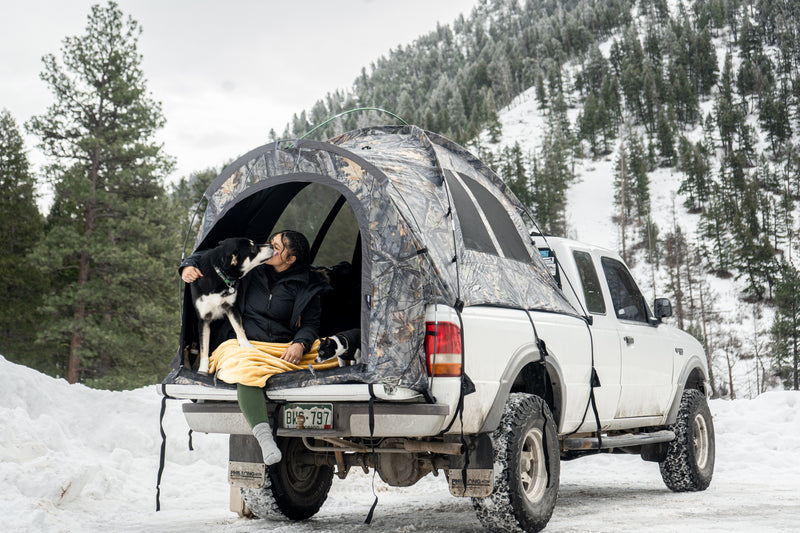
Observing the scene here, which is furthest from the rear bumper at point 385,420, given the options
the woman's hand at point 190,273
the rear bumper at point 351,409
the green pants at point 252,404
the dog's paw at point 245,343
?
the woman's hand at point 190,273

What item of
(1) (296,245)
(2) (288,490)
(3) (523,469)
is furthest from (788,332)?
(1) (296,245)

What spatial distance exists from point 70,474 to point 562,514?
439cm

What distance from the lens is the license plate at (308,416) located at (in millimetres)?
4289

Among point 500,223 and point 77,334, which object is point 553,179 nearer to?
point 77,334

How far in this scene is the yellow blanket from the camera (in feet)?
14.7

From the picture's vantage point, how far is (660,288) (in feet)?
209

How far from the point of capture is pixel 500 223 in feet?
18.3

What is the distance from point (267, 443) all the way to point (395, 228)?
1.59m

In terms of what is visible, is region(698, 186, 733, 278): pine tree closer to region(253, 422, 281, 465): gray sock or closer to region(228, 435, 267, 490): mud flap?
region(228, 435, 267, 490): mud flap

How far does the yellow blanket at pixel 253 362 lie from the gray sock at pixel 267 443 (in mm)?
274

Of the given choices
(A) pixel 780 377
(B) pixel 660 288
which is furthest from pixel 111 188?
(B) pixel 660 288

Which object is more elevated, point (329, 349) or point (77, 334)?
point (77, 334)

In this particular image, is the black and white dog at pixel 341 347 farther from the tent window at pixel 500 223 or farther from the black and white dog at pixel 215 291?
the tent window at pixel 500 223

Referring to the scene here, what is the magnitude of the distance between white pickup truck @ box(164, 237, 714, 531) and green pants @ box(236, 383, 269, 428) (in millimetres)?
90
